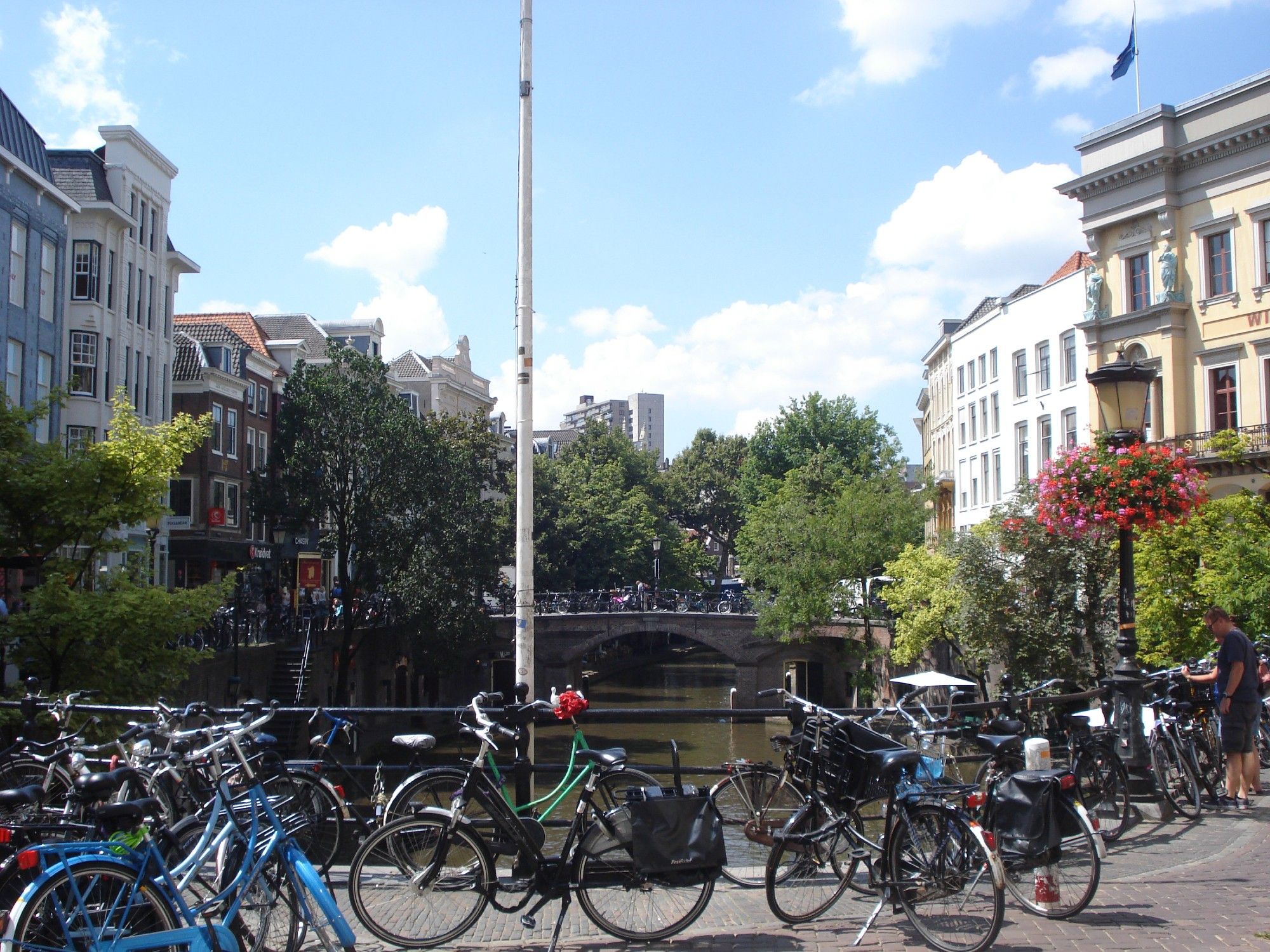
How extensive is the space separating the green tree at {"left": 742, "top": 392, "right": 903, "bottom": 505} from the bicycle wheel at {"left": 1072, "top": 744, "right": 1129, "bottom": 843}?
59.5 m

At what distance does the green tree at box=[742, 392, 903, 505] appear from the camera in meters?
70.4

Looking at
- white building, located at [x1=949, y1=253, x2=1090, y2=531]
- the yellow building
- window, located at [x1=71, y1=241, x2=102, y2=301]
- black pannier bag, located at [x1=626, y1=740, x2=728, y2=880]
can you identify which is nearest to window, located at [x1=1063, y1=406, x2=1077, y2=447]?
white building, located at [x1=949, y1=253, x2=1090, y2=531]

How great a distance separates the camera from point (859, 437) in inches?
2790

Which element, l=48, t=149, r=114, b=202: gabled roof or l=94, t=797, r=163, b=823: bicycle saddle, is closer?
l=94, t=797, r=163, b=823: bicycle saddle

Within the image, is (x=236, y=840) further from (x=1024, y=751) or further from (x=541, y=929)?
(x=1024, y=751)

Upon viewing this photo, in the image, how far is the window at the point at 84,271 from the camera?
34406mm

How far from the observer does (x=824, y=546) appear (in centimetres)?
4653

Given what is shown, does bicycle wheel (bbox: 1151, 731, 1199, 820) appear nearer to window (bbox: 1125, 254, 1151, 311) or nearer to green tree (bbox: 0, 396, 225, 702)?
green tree (bbox: 0, 396, 225, 702)

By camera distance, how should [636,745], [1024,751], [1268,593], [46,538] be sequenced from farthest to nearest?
[636,745] < [1268,593] < [46,538] < [1024,751]

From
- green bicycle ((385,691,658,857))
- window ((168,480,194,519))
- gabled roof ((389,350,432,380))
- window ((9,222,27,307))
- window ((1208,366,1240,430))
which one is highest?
gabled roof ((389,350,432,380))

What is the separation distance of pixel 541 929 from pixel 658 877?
0.97 metres

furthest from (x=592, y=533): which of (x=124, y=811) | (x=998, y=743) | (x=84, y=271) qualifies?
(x=124, y=811)

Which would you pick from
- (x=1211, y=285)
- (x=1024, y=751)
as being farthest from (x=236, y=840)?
(x=1211, y=285)

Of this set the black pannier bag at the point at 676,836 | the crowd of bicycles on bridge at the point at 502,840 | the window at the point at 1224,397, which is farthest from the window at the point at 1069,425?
the black pannier bag at the point at 676,836
